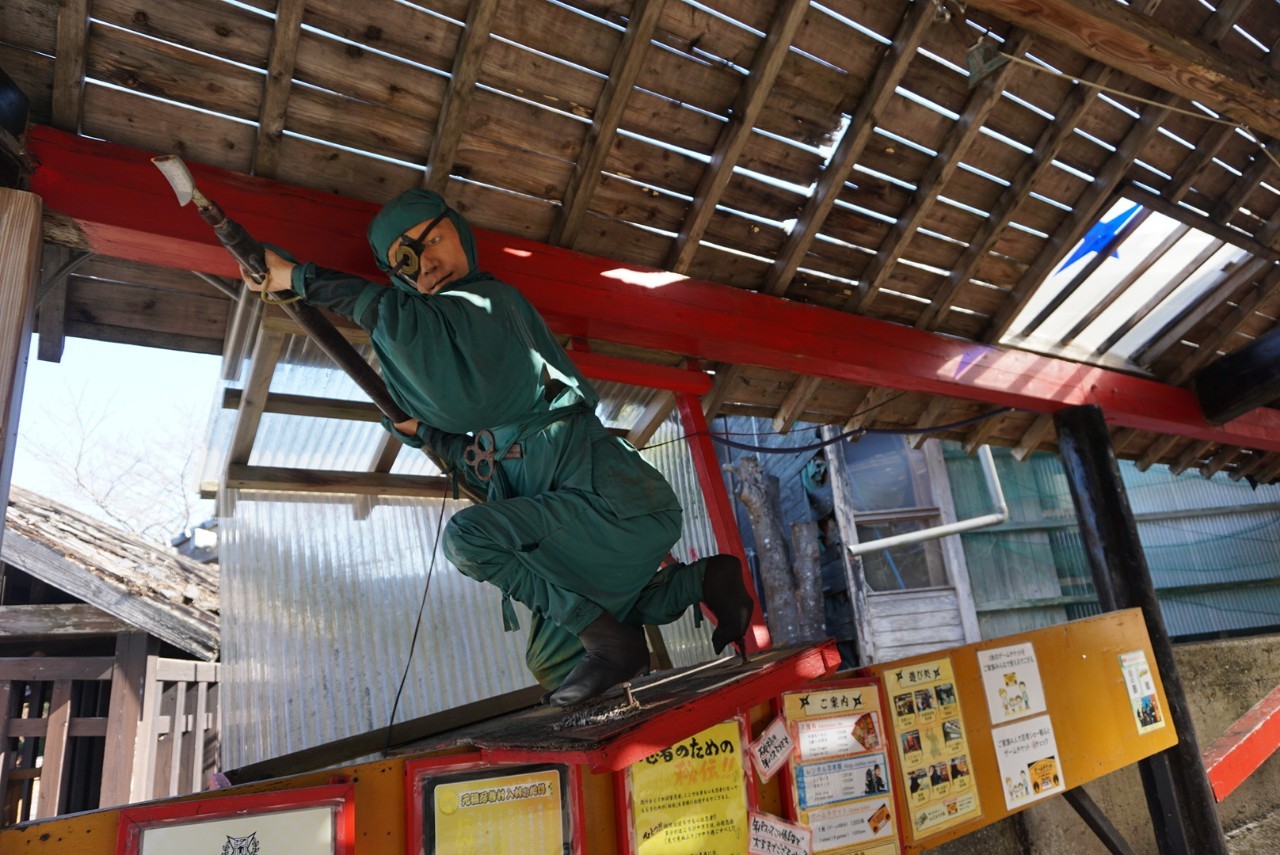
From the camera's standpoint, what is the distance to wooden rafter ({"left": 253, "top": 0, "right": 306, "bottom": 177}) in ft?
8.79

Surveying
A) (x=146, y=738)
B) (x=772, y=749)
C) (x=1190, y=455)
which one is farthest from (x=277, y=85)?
(x=1190, y=455)

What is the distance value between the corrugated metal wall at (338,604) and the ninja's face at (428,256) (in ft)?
4.06

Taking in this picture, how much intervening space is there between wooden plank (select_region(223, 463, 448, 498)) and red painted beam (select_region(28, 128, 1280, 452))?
58.7 inches

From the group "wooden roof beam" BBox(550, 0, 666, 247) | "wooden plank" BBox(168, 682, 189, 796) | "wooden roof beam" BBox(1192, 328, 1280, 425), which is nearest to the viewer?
"wooden roof beam" BBox(550, 0, 666, 247)

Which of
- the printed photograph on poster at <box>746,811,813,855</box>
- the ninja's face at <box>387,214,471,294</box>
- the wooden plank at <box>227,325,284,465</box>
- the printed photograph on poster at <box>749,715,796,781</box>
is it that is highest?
the wooden plank at <box>227,325,284,465</box>

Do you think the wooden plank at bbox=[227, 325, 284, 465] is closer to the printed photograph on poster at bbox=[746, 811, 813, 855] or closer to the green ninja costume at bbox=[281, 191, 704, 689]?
the green ninja costume at bbox=[281, 191, 704, 689]

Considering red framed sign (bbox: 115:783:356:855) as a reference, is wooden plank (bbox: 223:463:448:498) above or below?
above

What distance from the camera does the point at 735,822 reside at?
2.75 m

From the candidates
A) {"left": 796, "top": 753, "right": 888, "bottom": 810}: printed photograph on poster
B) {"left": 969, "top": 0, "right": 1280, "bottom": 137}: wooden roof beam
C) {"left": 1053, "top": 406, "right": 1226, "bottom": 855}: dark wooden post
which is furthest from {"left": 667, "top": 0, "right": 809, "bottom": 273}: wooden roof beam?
{"left": 1053, "top": 406, "right": 1226, "bottom": 855}: dark wooden post

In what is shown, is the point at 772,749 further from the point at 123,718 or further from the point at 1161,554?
the point at 1161,554

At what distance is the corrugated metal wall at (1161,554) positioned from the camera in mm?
10727

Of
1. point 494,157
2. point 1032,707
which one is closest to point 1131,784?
point 1032,707

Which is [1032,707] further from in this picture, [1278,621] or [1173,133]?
[1278,621]

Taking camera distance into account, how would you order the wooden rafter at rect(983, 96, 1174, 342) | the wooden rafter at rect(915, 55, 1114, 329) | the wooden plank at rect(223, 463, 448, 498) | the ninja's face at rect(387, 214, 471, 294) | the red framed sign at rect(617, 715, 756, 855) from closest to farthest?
the red framed sign at rect(617, 715, 756, 855), the ninja's face at rect(387, 214, 471, 294), the wooden rafter at rect(915, 55, 1114, 329), the wooden plank at rect(223, 463, 448, 498), the wooden rafter at rect(983, 96, 1174, 342)
